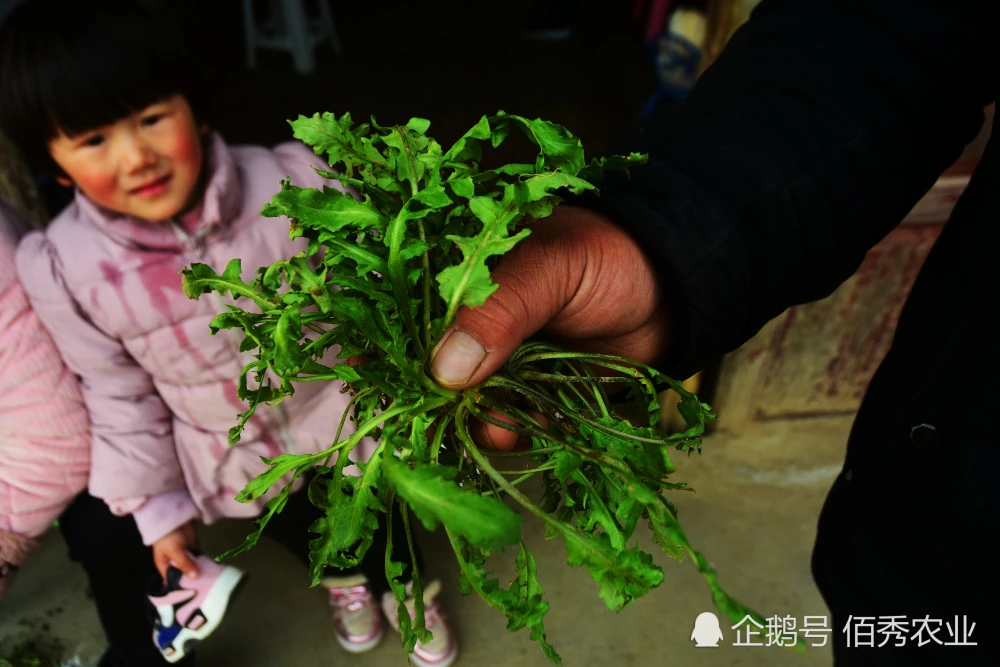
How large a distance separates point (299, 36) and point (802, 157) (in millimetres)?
4563

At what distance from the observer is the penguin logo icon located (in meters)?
2.05

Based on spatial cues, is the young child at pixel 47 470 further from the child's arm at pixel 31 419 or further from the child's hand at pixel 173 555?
the child's hand at pixel 173 555

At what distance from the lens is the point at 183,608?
1722 millimetres

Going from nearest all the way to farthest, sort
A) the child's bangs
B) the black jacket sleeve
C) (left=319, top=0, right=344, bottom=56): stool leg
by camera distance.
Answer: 1. the black jacket sleeve
2. the child's bangs
3. (left=319, top=0, right=344, bottom=56): stool leg

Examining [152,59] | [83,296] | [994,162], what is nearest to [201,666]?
[83,296]

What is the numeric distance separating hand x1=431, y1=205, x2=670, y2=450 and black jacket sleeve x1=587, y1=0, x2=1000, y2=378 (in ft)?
0.14

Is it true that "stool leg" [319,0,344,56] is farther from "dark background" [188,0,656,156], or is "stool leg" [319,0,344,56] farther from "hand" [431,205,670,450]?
"hand" [431,205,670,450]

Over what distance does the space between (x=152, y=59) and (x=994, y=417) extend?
1702mm

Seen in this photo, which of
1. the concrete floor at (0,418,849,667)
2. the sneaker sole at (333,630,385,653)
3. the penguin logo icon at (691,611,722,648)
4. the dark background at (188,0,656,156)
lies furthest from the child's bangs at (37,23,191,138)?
the dark background at (188,0,656,156)

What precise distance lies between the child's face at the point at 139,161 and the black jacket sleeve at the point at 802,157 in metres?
1.02

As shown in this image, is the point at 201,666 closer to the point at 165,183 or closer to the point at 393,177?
the point at 165,183

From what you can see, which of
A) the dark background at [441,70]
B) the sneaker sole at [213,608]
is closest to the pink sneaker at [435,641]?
the sneaker sole at [213,608]

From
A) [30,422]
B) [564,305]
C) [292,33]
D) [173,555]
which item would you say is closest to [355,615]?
[173,555]

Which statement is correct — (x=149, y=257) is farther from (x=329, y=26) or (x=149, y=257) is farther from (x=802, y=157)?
(x=329, y=26)
